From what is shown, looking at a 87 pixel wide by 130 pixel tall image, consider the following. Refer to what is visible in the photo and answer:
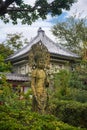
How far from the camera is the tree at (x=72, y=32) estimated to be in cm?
4800

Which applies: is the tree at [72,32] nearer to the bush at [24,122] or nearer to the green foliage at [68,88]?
the green foliage at [68,88]

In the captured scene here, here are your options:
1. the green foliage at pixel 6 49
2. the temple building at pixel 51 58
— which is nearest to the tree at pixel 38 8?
the temple building at pixel 51 58

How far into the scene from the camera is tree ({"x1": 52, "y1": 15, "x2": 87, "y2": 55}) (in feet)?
157

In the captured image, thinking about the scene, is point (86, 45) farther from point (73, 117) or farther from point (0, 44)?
point (0, 44)

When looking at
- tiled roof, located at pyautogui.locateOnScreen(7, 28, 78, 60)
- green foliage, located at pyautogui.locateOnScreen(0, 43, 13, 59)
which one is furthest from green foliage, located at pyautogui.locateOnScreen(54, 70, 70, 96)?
green foliage, located at pyautogui.locateOnScreen(0, 43, 13, 59)

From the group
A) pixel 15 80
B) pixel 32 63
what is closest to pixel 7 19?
pixel 32 63

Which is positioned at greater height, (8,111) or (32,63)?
(32,63)

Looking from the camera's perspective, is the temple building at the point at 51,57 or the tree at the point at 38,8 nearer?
the tree at the point at 38,8

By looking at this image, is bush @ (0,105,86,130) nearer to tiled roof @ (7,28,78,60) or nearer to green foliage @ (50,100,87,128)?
green foliage @ (50,100,87,128)

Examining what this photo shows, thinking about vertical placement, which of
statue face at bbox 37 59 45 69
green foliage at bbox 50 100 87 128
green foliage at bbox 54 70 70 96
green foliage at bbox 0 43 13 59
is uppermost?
green foliage at bbox 0 43 13 59

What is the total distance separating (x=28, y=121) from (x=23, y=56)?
30.5 metres

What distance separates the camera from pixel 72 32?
49.1 metres

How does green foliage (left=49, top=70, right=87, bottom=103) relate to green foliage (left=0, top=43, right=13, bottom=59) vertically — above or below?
below

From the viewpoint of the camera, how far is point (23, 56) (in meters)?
35.5
